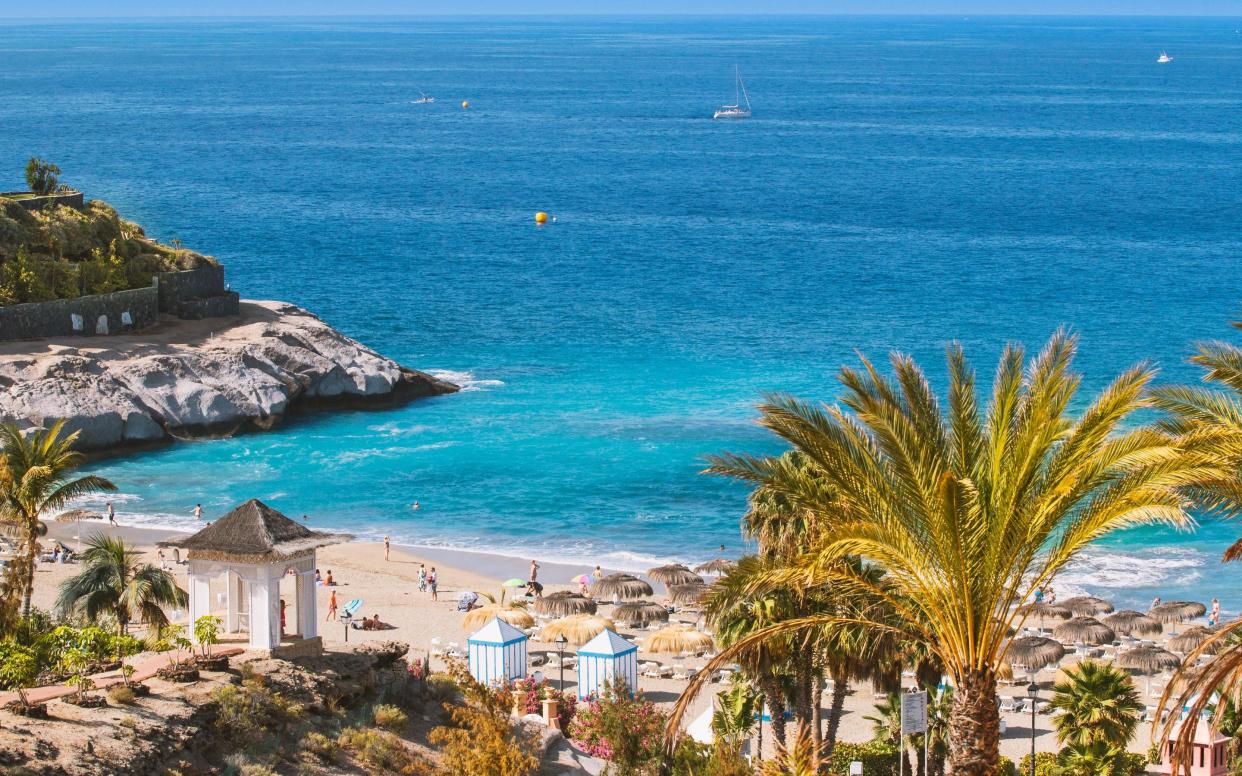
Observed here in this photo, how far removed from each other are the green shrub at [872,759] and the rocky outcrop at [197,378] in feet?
117

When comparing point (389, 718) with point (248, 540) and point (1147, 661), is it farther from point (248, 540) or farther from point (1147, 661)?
point (1147, 661)

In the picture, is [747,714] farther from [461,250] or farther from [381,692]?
[461,250]

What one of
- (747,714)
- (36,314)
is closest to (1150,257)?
(36,314)

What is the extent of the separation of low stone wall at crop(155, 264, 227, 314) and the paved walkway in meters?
43.5

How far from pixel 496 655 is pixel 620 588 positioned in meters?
9.66

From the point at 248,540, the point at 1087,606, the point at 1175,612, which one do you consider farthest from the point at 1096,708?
the point at 1175,612

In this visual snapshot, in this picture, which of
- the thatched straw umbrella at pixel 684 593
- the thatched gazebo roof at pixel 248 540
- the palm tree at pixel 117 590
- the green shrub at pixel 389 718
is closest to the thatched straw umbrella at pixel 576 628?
the thatched straw umbrella at pixel 684 593

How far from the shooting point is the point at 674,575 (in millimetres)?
43312

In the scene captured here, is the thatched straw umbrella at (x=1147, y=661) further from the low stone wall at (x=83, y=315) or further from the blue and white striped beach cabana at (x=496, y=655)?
the low stone wall at (x=83, y=315)

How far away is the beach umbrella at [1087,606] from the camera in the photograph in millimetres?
41406

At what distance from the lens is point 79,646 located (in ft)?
73.0

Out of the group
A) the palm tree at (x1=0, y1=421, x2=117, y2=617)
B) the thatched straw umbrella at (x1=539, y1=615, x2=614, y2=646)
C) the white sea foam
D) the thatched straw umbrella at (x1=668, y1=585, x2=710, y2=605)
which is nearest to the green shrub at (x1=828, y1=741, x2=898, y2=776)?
the thatched straw umbrella at (x1=539, y1=615, x2=614, y2=646)

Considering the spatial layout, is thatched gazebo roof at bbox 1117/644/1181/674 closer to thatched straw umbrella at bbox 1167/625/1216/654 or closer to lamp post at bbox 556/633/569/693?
thatched straw umbrella at bbox 1167/625/1216/654

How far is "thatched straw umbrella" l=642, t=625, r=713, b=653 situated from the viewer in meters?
36.9
